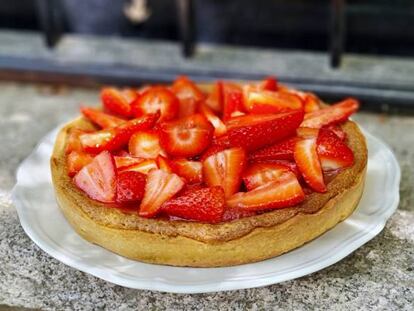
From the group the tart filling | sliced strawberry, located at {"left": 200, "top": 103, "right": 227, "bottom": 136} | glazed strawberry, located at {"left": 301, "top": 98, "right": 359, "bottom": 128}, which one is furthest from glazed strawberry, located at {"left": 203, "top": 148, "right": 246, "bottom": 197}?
glazed strawberry, located at {"left": 301, "top": 98, "right": 359, "bottom": 128}

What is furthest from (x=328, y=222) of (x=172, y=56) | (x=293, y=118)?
(x=172, y=56)

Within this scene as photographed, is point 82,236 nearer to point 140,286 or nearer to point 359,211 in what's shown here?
point 140,286

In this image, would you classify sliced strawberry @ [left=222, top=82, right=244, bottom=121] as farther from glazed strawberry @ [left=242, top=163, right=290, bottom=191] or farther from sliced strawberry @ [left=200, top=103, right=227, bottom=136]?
glazed strawberry @ [left=242, top=163, right=290, bottom=191]

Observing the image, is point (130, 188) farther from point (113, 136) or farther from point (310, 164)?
point (310, 164)

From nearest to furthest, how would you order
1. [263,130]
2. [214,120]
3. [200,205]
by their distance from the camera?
[200,205] < [263,130] < [214,120]

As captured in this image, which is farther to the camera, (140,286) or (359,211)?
(359,211)

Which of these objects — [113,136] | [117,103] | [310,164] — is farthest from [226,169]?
[117,103]

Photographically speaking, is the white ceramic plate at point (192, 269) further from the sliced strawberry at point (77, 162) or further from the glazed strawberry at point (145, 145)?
the glazed strawberry at point (145, 145)
